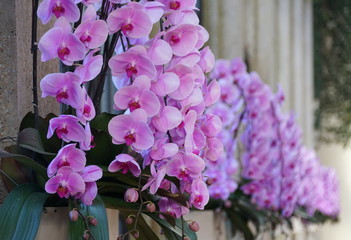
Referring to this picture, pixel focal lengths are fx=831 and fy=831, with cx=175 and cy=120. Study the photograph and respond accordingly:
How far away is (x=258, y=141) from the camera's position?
2932mm

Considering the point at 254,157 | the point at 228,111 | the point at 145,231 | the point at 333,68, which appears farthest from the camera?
the point at 333,68

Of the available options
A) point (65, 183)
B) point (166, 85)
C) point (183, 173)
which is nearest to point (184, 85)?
point (166, 85)

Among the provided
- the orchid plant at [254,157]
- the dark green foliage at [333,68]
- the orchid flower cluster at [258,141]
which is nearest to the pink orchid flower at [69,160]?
the orchid plant at [254,157]

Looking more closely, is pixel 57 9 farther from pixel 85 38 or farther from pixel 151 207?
pixel 151 207

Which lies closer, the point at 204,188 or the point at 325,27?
the point at 204,188

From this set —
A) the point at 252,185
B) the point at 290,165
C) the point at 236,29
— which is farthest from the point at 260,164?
the point at 236,29

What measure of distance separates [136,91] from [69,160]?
0.15 meters

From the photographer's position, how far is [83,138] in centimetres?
127

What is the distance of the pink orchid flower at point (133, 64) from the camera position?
128 centimetres

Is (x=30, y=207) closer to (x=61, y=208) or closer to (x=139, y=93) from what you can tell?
(x=61, y=208)

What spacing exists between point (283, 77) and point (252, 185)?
6.94ft

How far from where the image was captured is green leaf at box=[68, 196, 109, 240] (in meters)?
1.26

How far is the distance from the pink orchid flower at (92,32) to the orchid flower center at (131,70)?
57 millimetres

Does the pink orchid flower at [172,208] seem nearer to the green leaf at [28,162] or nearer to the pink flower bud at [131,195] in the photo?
the pink flower bud at [131,195]
